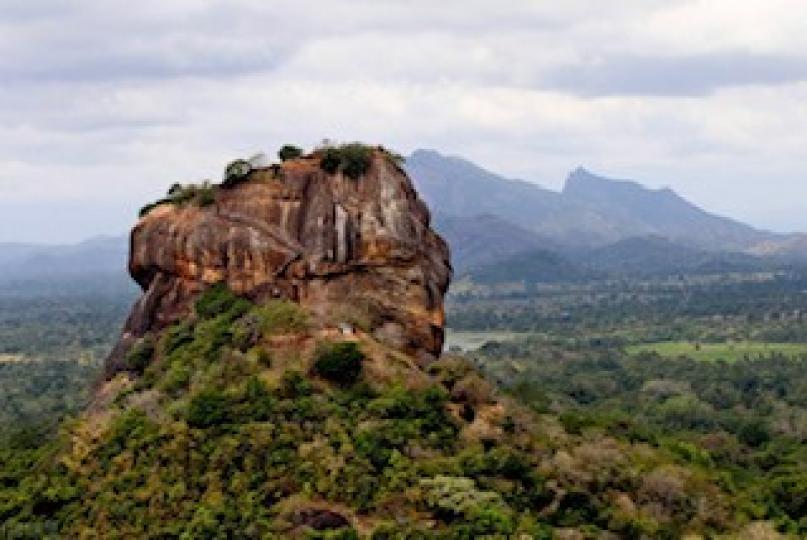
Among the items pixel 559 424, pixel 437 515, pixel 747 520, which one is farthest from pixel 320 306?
pixel 747 520

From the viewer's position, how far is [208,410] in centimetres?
3366

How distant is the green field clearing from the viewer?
449ft

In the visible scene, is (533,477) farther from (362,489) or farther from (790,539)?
(790,539)

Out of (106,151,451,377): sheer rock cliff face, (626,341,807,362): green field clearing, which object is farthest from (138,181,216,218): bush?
(626,341,807,362): green field clearing

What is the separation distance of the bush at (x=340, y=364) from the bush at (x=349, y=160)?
958 centimetres

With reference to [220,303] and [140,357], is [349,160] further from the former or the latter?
[140,357]

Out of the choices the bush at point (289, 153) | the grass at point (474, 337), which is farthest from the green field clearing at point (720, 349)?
the bush at point (289, 153)

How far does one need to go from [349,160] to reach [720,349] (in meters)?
111

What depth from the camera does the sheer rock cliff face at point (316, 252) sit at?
41.1m

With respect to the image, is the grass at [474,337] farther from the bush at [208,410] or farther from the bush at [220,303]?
the bush at [208,410]

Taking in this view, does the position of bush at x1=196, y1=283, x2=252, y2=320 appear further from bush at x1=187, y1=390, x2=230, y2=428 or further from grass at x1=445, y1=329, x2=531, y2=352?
grass at x1=445, y1=329, x2=531, y2=352

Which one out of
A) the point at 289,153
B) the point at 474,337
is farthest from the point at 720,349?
the point at 289,153

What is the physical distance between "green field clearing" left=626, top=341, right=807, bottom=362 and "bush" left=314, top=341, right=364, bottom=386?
331 ft

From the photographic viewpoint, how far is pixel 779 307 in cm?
19838
